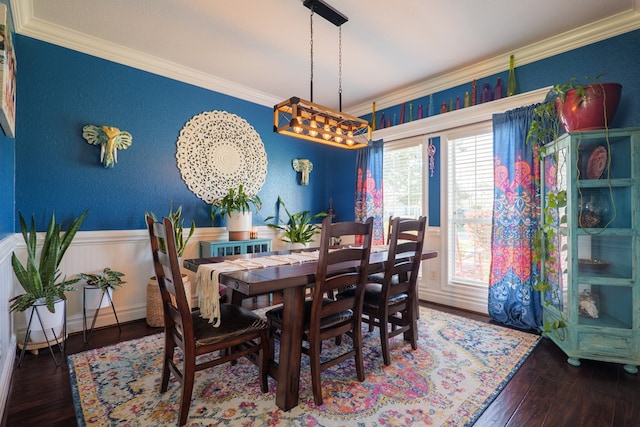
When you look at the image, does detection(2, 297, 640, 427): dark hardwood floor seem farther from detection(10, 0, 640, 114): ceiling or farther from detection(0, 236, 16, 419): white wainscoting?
detection(10, 0, 640, 114): ceiling

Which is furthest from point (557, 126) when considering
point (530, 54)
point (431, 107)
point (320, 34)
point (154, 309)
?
point (154, 309)

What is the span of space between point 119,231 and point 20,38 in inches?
70.0

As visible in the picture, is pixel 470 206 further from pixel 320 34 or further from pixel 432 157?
pixel 320 34

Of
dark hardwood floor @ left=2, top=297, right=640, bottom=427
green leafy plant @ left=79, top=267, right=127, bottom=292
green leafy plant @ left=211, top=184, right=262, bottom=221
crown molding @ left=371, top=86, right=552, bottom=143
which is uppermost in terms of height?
crown molding @ left=371, top=86, right=552, bottom=143

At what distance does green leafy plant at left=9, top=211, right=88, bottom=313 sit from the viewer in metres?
2.17

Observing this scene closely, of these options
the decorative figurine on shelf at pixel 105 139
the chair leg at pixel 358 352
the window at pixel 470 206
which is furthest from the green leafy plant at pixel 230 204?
the window at pixel 470 206

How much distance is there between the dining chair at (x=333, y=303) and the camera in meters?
1.69

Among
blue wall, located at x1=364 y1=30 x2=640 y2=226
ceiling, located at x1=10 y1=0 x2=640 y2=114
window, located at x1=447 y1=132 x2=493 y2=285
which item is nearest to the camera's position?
ceiling, located at x1=10 y1=0 x2=640 y2=114

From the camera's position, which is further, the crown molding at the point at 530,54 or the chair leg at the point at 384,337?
the crown molding at the point at 530,54

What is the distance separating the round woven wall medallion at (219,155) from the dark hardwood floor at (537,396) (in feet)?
6.60

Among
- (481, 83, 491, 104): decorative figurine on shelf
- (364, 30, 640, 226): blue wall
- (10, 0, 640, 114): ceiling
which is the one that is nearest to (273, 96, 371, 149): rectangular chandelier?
(10, 0, 640, 114): ceiling

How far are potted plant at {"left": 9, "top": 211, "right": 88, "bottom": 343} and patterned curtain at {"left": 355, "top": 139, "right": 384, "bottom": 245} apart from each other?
3290 millimetres

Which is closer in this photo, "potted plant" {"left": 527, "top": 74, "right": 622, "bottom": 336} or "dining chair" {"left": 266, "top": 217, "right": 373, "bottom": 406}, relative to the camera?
"dining chair" {"left": 266, "top": 217, "right": 373, "bottom": 406}

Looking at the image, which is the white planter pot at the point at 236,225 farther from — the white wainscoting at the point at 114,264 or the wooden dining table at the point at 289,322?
the wooden dining table at the point at 289,322
